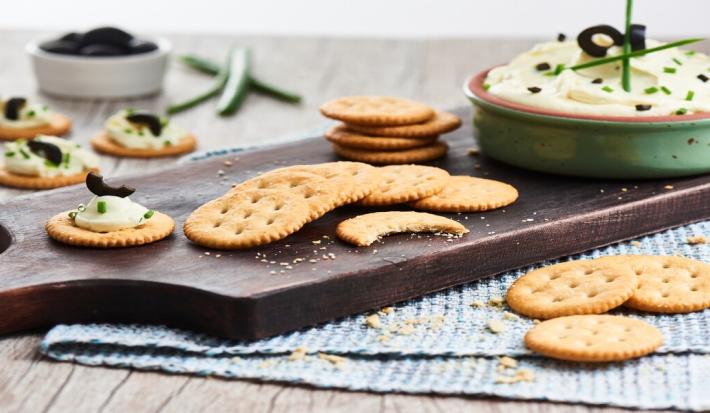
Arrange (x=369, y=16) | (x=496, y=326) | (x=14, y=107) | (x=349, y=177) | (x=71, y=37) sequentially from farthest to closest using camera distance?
(x=369, y=16), (x=71, y=37), (x=14, y=107), (x=349, y=177), (x=496, y=326)

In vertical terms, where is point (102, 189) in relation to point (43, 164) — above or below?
above

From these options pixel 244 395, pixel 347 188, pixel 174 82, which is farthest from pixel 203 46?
pixel 244 395

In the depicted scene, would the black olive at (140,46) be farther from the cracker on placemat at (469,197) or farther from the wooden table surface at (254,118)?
the cracker on placemat at (469,197)

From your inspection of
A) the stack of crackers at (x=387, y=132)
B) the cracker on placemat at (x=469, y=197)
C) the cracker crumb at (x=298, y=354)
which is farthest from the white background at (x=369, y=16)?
the cracker crumb at (x=298, y=354)

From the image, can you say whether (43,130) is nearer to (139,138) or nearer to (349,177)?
(139,138)

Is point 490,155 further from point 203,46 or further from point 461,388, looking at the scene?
point 203,46

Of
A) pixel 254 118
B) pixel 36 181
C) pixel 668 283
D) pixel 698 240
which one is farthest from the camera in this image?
pixel 254 118

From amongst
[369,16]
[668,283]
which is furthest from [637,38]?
[369,16]
